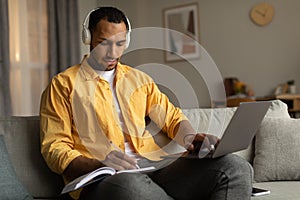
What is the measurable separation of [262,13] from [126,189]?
3910mm

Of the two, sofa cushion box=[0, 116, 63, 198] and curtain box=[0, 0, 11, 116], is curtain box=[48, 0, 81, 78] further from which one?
sofa cushion box=[0, 116, 63, 198]

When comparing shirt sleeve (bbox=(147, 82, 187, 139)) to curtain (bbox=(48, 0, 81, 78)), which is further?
curtain (bbox=(48, 0, 81, 78))

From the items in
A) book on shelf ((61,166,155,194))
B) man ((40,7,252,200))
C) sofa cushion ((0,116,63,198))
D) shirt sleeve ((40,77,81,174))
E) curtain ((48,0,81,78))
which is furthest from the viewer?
curtain ((48,0,81,78))

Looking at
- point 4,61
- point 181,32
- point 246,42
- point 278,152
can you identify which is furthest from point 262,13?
point 278,152

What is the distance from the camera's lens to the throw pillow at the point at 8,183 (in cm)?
186

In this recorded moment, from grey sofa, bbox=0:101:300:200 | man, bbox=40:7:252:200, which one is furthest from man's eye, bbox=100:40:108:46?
grey sofa, bbox=0:101:300:200

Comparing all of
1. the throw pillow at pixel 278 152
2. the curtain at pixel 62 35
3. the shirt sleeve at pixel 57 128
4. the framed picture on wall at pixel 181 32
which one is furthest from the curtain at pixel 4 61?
the throw pillow at pixel 278 152

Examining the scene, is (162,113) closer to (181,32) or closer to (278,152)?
(278,152)

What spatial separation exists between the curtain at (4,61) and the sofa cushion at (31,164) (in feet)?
7.20

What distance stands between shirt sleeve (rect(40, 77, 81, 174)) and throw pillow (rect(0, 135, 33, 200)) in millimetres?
181

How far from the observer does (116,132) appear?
192cm

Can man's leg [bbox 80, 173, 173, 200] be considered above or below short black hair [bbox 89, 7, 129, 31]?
below

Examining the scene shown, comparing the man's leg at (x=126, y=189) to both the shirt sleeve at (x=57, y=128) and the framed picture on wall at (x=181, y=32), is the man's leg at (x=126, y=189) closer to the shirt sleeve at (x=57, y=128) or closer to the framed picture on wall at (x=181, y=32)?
the shirt sleeve at (x=57, y=128)

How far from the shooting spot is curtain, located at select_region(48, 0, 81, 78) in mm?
4812
